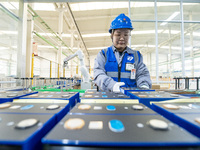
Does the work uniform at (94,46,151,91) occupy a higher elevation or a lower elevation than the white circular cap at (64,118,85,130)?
higher

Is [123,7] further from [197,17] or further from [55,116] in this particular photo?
[55,116]

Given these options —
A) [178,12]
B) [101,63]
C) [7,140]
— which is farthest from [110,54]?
[178,12]

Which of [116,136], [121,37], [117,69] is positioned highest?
[121,37]

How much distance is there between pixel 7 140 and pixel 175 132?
37 cm

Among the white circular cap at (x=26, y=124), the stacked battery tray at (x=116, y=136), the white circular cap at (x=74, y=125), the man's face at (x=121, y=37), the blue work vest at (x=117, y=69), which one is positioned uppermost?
the man's face at (x=121, y=37)

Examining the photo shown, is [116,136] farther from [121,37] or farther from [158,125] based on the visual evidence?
[121,37]

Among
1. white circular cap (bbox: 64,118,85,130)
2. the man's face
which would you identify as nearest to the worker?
the man's face

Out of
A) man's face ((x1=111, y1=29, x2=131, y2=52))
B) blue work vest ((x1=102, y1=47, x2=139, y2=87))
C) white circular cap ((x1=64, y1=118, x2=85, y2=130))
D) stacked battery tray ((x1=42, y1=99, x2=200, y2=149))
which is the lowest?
stacked battery tray ((x1=42, y1=99, x2=200, y2=149))

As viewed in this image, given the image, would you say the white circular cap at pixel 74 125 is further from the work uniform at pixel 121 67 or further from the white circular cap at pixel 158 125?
the work uniform at pixel 121 67

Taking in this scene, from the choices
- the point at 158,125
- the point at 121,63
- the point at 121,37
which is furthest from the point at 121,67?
the point at 158,125

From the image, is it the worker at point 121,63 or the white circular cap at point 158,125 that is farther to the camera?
the worker at point 121,63

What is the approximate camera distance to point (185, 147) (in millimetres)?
226

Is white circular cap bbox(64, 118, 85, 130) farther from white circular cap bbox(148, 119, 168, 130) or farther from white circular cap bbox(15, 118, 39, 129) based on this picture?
white circular cap bbox(148, 119, 168, 130)

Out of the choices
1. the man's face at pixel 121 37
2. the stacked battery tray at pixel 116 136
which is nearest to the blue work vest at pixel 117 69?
the man's face at pixel 121 37
